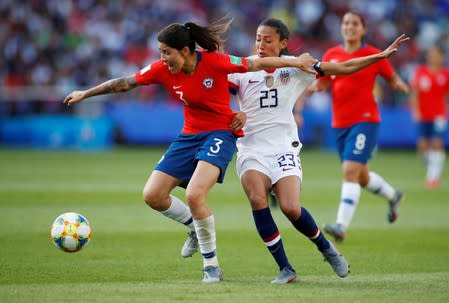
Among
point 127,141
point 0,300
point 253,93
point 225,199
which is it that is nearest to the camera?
point 0,300

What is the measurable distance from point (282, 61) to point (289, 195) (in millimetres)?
1206

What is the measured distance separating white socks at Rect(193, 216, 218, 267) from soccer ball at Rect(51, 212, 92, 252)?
3.94 feet

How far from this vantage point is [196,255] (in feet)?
33.0

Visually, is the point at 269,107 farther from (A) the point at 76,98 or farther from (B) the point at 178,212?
(A) the point at 76,98

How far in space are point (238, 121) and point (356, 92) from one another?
376 cm

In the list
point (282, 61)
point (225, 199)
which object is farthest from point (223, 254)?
point (225, 199)

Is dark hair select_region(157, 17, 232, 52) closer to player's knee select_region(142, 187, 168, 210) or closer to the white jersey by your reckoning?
the white jersey

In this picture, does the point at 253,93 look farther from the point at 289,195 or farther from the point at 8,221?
the point at 8,221

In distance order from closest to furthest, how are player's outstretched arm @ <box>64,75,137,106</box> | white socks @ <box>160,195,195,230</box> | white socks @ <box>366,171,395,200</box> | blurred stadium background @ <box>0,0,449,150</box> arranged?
player's outstretched arm @ <box>64,75,137,106</box> → white socks @ <box>160,195,195,230</box> → white socks @ <box>366,171,395,200</box> → blurred stadium background @ <box>0,0,449,150</box>

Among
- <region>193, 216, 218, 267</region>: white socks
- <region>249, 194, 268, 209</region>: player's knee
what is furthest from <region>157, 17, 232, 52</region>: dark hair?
<region>193, 216, 218, 267</region>: white socks

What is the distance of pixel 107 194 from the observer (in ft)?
54.3

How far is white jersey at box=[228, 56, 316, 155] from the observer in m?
8.49

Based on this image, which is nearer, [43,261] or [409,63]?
[43,261]

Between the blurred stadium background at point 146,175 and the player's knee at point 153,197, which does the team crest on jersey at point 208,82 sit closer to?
the player's knee at point 153,197
